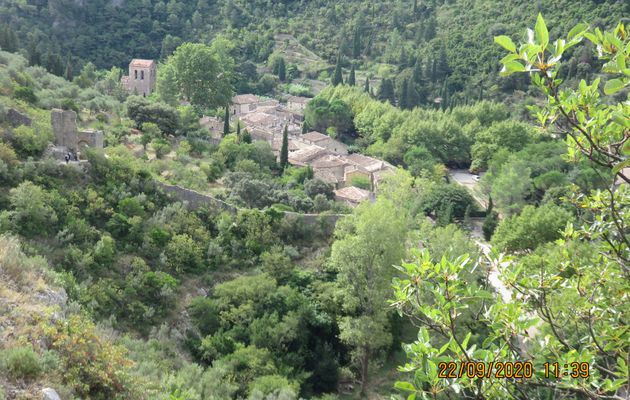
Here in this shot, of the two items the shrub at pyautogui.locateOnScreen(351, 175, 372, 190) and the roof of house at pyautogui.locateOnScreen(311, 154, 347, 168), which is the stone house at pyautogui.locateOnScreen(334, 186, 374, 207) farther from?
the roof of house at pyautogui.locateOnScreen(311, 154, 347, 168)

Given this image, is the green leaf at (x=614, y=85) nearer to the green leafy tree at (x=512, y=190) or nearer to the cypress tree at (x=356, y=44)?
the green leafy tree at (x=512, y=190)

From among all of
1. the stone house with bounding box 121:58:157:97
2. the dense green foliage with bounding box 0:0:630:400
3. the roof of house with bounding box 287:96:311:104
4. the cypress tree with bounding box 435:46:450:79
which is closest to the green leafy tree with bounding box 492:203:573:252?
the dense green foliage with bounding box 0:0:630:400

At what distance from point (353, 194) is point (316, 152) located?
8661 millimetres

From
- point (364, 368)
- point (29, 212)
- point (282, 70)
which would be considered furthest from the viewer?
point (282, 70)

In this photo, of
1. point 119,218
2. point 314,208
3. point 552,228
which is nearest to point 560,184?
point 552,228

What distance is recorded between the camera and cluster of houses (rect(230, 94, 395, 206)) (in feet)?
114

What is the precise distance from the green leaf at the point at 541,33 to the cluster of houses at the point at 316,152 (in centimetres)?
2508

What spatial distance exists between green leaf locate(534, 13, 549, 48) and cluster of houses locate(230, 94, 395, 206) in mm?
25077

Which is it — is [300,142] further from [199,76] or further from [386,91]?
[386,91]

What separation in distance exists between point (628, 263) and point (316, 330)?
1353 cm

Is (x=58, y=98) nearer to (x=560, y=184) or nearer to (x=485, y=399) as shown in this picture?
(x=485, y=399)

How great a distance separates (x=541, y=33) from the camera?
313 cm

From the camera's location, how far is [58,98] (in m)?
26.1

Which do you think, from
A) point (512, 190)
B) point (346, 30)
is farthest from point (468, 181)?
point (346, 30)
